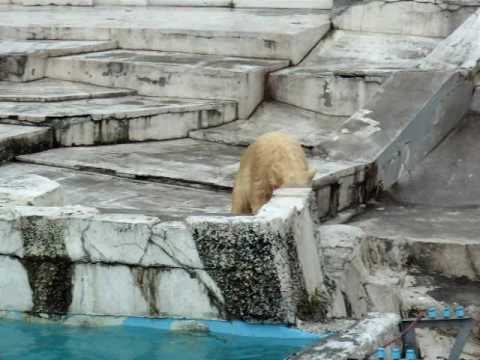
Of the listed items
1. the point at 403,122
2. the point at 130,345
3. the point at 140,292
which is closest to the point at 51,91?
the point at 403,122

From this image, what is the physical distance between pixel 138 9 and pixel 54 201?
24.5 feet

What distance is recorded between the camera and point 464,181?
773cm

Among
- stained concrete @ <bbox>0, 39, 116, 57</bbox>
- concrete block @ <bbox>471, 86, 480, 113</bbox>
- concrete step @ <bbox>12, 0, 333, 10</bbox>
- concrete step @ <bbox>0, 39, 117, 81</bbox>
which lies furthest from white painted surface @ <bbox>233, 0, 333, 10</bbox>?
concrete block @ <bbox>471, 86, 480, 113</bbox>

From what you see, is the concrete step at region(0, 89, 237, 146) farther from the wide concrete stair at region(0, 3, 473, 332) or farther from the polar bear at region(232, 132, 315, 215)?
the polar bear at region(232, 132, 315, 215)

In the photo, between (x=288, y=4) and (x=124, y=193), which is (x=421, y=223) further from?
(x=288, y=4)

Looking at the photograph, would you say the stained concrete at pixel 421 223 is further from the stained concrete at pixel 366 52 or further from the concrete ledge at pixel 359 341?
the concrete ledge at pixel 359 341

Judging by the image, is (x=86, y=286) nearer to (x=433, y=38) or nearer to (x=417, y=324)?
(x=417, y=324)

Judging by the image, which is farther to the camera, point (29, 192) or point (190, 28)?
point (190, 28)

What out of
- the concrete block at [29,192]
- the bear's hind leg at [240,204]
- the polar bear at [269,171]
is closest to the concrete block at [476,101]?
the polar bear at [269,171]

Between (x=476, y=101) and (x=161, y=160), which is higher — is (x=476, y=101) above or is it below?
above

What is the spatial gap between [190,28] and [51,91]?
1.88 meters

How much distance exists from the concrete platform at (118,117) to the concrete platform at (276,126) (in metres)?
0.16

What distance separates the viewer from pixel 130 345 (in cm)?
479

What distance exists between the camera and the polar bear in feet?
18.0
